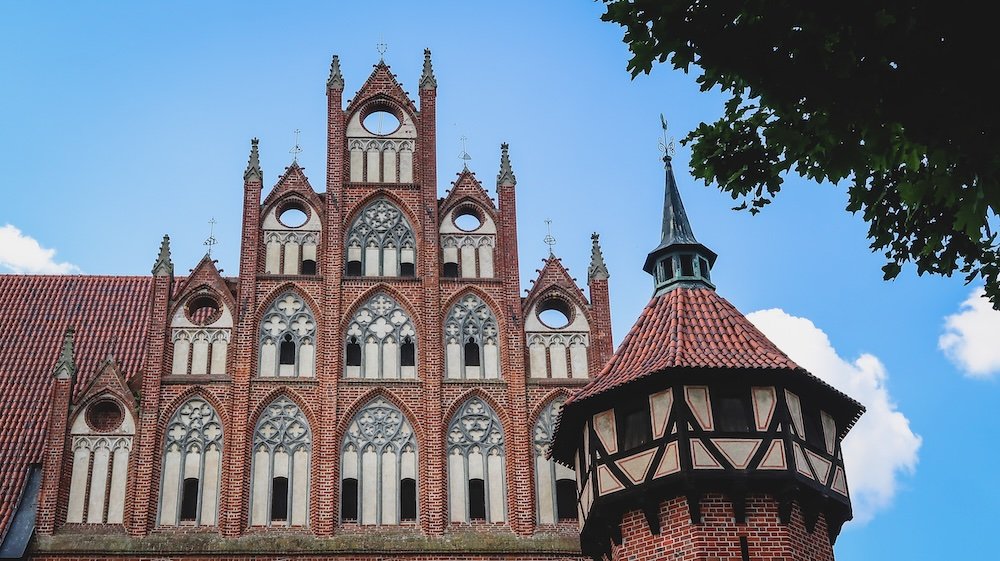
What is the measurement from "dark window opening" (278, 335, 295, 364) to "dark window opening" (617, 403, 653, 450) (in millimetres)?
6075

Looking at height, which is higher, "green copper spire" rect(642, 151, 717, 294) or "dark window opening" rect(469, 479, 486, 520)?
"green copper spire" rect(642, 151, 717, 294)

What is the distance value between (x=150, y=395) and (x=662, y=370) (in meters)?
8.53

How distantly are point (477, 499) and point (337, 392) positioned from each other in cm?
297

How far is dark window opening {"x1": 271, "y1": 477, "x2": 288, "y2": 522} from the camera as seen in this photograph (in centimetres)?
1972

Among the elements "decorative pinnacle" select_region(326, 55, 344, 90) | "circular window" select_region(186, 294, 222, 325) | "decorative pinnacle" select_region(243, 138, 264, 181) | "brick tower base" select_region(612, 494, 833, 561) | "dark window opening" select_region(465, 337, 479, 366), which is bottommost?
"brick tower base" select_region(612, 494, 833, 561)

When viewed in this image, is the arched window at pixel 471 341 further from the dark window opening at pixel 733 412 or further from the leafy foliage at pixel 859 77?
the leafy foliage at pixel 859 77

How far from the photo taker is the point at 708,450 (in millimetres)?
17266

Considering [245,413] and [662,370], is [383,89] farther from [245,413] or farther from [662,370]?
[662,370]

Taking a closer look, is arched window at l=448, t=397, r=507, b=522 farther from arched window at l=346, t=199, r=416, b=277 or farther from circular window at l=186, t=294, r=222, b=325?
circular window at l=186, t=294, r=222, b=325

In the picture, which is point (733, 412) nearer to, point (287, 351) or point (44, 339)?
point (287, 351)

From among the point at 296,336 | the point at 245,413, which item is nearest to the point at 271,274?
the point at 296,336

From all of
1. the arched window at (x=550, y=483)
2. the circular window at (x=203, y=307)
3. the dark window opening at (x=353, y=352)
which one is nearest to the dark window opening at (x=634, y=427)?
the arched window at (x=550, y=483)

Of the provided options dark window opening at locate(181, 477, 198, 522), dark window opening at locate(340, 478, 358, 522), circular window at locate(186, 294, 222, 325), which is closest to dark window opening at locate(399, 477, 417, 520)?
dark window opening at locate(340, 478, 358, 522)

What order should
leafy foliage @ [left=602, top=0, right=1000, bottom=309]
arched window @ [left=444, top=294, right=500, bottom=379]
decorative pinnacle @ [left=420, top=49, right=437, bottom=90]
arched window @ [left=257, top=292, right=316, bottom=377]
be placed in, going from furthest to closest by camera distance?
decorative pinnacle @ [left=420, top=49, right=437, bottom=90] → arched window @ [left=444, top=294, right=500, bottom=379] → arched window @ [left=257, top=292, right=316, bottom=377] → leafy foliage @ [left=602, top=0, right=1000, bottom=309]
